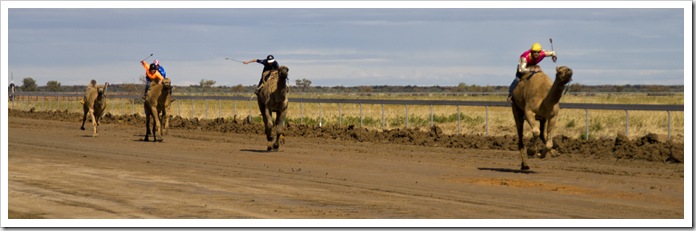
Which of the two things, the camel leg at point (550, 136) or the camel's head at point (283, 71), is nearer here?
the camel leg at point (550, 136)

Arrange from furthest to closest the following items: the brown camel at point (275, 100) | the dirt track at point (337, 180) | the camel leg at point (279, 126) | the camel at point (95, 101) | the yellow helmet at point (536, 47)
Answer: the camel at point (95, 101)
the camel leg at point (279, 126)
the brown camel at point (275, 100)
the yellow helmet at point (536, 47)
the dirt track at point (337, 180)

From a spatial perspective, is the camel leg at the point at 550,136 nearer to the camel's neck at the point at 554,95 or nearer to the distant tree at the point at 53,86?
the camel's neck at the point at 554,95

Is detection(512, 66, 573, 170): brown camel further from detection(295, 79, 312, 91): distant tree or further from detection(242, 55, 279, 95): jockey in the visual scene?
detection(295, 79, 312, 91): distant tree

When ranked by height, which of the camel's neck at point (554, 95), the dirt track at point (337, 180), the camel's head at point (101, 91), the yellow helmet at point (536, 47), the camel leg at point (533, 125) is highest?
the yellow helmet at point (536, 47)

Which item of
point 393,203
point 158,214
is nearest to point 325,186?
point 393,203

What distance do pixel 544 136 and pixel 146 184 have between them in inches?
256

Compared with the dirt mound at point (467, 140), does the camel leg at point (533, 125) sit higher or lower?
higher

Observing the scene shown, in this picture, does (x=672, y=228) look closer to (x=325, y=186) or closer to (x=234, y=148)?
(x=325, y=186)

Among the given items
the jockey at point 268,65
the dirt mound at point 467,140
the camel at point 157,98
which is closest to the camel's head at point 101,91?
the camel at point 157,98

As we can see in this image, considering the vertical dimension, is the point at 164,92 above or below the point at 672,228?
above

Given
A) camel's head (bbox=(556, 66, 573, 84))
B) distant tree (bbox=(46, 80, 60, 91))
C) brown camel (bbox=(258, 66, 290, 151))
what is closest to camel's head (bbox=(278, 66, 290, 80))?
brown camel (bbox=(258, 66, 290, 151))

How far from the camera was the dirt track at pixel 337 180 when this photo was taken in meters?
14.3

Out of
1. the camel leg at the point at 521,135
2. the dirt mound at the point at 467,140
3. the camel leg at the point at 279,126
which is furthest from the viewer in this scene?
the camel leg at the point at 279,126

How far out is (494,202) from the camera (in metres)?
15.0
